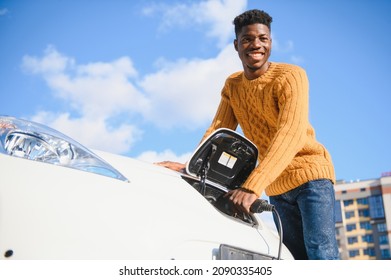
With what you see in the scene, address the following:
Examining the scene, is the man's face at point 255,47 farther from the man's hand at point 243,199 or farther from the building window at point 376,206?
the building window at point 376,206

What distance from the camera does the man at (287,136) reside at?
90.4 inches

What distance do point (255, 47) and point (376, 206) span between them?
76079mm

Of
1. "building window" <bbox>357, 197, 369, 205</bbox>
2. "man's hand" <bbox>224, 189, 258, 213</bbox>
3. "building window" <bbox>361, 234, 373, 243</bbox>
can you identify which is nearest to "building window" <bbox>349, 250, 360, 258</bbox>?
"building window" <bbox>361, 234, 373, 243</bbox>

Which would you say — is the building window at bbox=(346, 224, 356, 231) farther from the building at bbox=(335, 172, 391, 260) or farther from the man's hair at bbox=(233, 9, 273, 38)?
the man's hair at bbox=(233, 9, 273, 38)

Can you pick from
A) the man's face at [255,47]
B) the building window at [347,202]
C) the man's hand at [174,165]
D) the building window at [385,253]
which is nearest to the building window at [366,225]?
the building window at [347,202]

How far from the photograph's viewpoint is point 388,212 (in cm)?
6912

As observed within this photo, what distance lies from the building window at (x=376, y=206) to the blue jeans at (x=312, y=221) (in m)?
75.0

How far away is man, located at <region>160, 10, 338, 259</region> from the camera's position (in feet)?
7.54

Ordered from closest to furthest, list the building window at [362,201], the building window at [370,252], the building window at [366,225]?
the building window at [370,252], the building window at [362,201], the building window at [366,225]

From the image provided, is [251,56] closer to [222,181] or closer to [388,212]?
[222,181]

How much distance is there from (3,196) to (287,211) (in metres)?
1.87

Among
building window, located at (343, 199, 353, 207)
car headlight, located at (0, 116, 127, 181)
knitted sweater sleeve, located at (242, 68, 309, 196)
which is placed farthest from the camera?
building window, located at (343, 199, 353, 207)

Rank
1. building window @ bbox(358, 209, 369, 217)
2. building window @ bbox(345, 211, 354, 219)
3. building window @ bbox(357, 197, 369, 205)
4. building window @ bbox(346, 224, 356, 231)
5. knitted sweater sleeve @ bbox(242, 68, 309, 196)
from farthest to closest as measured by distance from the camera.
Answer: building window @ bbox(346, 224, 356, 231)
building window @ bbox(345, 211, 354, 219)
building window @ bbox(358, 209, 369, 217)
building window @ bbox(357, 197, 369, 205)
knitted sweater sleeve @ bbox(242, 68, 309, 196)

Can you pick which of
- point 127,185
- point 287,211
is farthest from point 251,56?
point 127,185
